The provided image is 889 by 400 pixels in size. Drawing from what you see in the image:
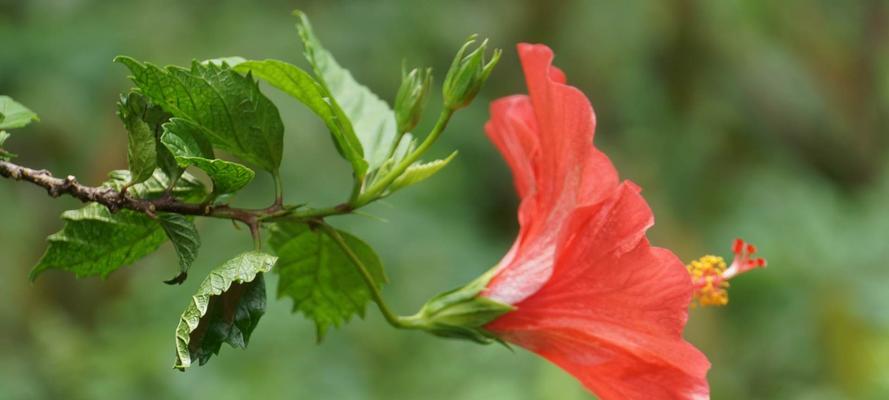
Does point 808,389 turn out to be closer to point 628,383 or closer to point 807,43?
point 807,43

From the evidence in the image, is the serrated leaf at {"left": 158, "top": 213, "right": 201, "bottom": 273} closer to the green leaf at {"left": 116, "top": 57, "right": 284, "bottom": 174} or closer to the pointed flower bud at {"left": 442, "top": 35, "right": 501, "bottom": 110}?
the green leaf at {"left": 116, "top": 57, "right": 284, "bottom": 174}

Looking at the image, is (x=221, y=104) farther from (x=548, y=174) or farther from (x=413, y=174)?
(x=548, y=174)

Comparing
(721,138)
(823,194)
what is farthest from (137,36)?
(823,194)

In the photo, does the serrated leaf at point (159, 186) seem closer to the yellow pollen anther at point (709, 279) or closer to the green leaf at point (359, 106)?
the green leaf at point (359, 106)

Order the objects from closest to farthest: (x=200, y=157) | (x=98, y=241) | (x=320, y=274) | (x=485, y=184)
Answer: (x=200, y=157), (x=98, y=241), (x=320, y=274), (x=485, y=184)

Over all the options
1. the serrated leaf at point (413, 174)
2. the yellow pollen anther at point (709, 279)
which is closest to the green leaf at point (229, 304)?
the serrated leaf at point (413, 174)

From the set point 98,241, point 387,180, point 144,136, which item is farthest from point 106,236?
point 387,180

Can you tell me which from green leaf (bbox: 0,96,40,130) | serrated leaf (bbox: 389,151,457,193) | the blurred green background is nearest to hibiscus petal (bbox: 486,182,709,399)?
serrated leaf (bbox: 389,151,457,193)

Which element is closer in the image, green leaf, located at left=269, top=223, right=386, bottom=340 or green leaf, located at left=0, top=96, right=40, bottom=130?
green leaf, located at left=0, top=96, right=40, bottom=130
